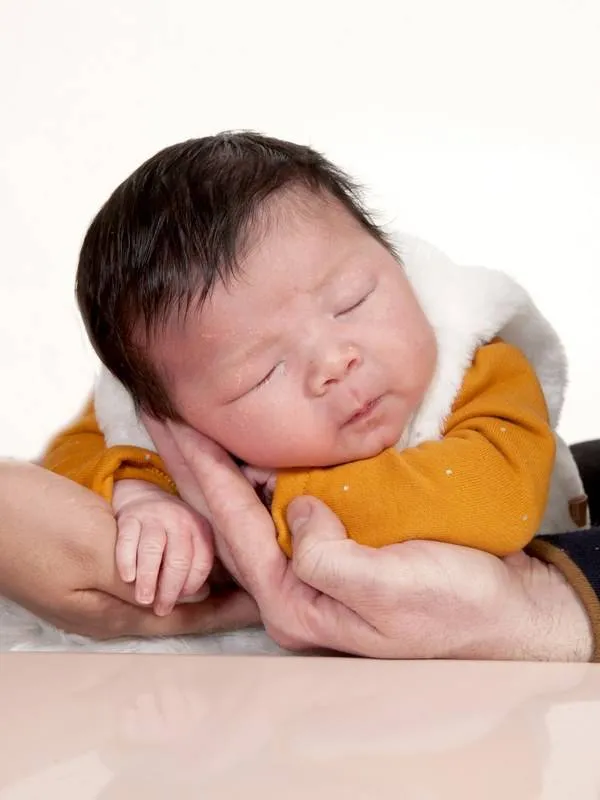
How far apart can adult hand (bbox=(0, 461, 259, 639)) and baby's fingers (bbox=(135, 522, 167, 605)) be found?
3 cm

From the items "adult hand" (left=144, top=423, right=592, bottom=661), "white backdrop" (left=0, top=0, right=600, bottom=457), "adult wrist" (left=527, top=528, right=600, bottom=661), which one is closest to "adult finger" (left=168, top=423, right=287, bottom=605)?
"adult hand" (left=144, top=423, right=592, bottom=661)

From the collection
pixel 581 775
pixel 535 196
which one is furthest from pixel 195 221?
pixel 535 196

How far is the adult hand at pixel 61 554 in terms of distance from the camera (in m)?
0.95

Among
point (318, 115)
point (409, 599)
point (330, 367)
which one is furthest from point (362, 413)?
point (318, 115)

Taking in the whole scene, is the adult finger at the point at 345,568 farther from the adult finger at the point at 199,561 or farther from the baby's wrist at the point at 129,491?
the baby's wrist at the point at 129,491

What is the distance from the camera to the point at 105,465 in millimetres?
1082

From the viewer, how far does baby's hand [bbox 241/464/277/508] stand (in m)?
1.01

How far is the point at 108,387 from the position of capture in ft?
3.96

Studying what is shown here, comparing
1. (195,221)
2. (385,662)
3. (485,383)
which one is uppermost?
(195,221)

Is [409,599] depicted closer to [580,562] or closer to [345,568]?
[345,568]

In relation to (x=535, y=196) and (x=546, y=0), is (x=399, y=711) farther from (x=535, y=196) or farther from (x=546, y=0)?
(x=546, y=0)

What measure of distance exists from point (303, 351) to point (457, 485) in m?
0.16

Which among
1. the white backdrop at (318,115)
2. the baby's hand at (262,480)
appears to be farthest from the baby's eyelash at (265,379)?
the white backdrop at (318,115)

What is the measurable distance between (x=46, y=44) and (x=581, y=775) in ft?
6.67
